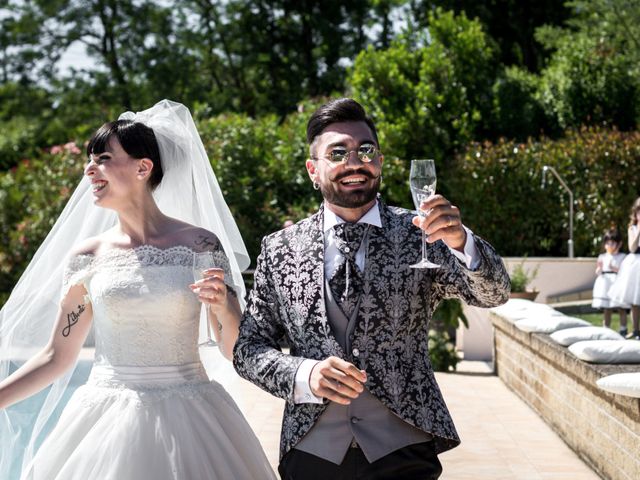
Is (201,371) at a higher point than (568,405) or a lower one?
higher

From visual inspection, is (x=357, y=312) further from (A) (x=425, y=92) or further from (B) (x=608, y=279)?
(A) (x=425, y=92)

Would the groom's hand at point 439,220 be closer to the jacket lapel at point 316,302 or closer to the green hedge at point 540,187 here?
the jacket lapel at point 316,302

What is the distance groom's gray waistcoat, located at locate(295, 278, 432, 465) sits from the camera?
8.30 ft

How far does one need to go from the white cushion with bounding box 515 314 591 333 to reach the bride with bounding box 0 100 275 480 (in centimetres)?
437

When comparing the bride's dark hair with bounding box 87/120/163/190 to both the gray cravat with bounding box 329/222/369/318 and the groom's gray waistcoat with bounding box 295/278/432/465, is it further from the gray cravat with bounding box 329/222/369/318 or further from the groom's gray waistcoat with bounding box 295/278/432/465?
the groom's gray waistcoat with bounding box 295/278/432/465

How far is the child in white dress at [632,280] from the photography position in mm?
11742

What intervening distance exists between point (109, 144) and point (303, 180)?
14879 mm

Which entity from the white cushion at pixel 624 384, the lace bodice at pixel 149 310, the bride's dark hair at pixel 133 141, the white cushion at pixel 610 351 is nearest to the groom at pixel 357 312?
the lace bodice at pixel 149 310

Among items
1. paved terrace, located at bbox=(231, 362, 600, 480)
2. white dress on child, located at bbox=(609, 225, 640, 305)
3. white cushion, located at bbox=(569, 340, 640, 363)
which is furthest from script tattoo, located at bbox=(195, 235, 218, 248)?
white dress on child, located at bbox=(609, 225, 640, 305)

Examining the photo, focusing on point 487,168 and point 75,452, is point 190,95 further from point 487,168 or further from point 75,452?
point 75,452

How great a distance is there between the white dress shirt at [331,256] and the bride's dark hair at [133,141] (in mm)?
1103

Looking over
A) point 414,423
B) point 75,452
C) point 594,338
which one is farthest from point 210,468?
point 594,338

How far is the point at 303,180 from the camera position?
60.4ft

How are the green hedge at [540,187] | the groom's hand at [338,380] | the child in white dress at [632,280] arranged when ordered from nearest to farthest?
the groom's hand at [338,380], the child in white dress at [632,280], the green hedge at [540,187]
